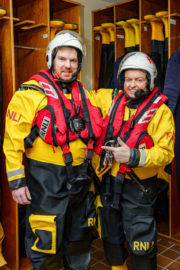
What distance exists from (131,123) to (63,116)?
46 centimetres

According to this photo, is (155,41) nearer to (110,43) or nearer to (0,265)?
(110,43)

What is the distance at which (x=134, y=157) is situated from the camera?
195cm

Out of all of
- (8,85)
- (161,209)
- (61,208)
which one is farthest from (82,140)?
(161,209)

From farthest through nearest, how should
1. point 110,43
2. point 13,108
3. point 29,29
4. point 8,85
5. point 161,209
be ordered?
point 110,43
point 161,209
point 29,29
point 8,85
point 13,108

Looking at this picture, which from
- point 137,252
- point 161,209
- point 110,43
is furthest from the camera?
point 110,43

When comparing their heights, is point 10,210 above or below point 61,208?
below

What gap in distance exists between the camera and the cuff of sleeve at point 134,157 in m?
1.95

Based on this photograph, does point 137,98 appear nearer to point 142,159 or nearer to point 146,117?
point 146,117

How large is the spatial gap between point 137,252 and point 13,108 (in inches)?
49.0

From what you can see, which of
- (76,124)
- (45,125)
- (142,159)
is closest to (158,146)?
(142,159)

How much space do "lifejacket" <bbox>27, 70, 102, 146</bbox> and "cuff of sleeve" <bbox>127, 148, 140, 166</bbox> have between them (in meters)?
0.28

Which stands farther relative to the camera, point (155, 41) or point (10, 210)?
point (155, 41)

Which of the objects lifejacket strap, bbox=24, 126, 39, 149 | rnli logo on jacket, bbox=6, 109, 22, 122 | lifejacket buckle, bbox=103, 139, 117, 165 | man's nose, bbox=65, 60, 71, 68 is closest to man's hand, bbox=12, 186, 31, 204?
lifejacket strap, bbox=24, 126, 39, 149

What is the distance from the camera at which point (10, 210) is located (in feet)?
8.55
